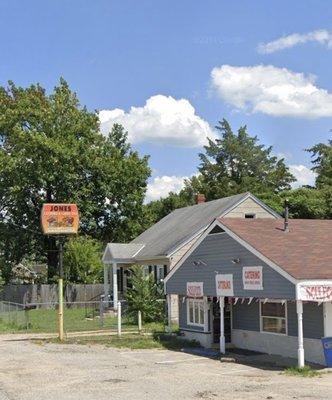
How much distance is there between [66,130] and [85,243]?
913cm

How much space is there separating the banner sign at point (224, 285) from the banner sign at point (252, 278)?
0.96 m

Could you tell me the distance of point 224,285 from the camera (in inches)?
877

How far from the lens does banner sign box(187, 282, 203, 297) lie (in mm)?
24078

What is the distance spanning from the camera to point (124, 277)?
43969 mm

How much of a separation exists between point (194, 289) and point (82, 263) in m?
25.5

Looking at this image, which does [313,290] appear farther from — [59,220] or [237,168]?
[237,168]

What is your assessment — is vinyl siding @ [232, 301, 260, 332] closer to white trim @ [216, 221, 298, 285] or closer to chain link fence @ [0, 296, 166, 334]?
white trim @ [216, 221, 298, 285]

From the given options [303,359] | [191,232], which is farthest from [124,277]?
[303,359]

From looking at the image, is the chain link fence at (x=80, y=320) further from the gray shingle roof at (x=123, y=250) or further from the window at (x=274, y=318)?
the window at (x=274, y=318)

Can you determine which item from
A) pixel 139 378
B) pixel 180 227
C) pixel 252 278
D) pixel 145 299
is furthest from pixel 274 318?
pixel 180 227

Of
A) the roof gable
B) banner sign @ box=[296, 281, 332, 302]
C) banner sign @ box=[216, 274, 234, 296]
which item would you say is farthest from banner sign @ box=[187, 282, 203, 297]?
banner sign @ box=[296, 281, 332, 302]

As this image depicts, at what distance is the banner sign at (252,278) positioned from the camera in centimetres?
1998

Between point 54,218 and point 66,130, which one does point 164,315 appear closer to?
point 54,218

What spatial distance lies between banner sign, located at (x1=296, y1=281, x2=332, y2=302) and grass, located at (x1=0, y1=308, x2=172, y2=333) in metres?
13.5
